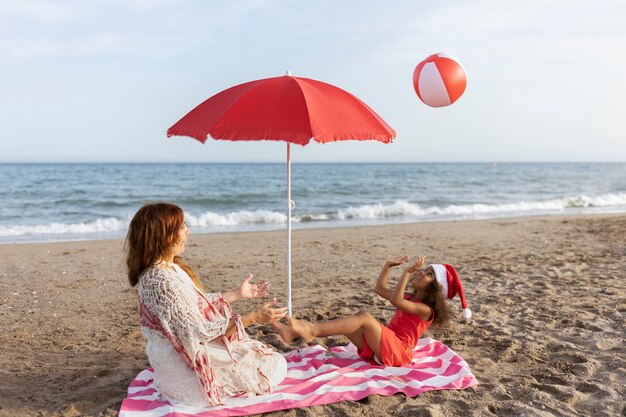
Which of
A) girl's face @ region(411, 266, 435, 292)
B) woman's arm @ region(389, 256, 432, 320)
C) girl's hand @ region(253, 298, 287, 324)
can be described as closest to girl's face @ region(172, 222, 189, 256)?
girl's hand @ region(253, 298, 287, 324)

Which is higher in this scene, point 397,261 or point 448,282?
point 397,261

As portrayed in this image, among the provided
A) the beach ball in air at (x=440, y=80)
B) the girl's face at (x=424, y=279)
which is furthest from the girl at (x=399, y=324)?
the beach ball in air at (x=440, y=80)

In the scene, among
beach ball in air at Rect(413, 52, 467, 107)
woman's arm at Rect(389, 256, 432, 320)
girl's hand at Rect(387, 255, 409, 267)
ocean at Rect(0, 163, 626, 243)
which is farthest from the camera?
ocean at Rect(0, 163, 626, 243)

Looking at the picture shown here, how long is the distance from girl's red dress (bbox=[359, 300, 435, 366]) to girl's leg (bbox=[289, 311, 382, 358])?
0.06 meters

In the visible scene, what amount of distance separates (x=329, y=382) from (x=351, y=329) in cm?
41

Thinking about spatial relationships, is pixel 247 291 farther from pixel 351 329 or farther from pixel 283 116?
pixel 283 116

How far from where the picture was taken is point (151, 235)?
3.37 m

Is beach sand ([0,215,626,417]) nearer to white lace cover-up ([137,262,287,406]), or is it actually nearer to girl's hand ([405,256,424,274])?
white lace cover-up ([137,262,287,406])

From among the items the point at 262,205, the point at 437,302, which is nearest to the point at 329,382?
the point at 437,302

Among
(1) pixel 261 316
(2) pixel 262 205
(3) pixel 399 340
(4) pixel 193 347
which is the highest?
(1) pixel 261 316

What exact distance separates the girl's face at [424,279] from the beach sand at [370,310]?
2.57 feet

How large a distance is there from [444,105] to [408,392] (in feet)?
8.80

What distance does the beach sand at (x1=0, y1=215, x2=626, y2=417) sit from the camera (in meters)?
3.87

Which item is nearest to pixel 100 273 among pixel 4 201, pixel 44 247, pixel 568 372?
pixel 44 247
